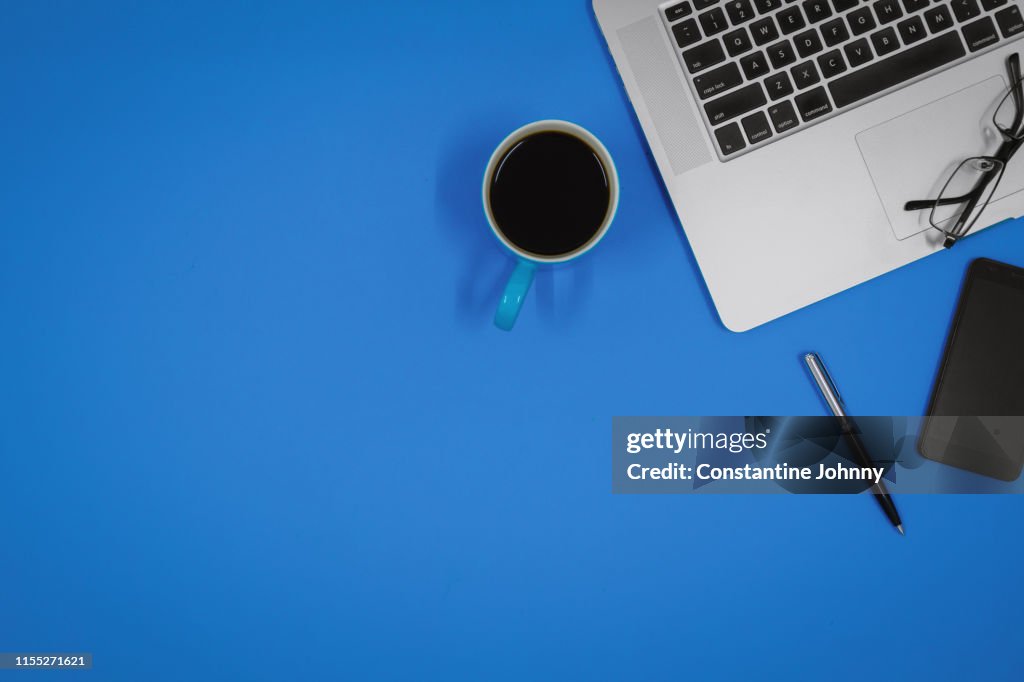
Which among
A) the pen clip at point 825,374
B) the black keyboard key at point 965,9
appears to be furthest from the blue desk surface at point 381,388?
the black keyboard key at point 965,9

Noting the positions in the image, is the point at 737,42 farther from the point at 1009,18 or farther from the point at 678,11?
the point at 1009,18

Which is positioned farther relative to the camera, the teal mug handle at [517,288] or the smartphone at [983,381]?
the smartphone at [983,381]

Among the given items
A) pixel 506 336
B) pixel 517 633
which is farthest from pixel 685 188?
pixel 517 633

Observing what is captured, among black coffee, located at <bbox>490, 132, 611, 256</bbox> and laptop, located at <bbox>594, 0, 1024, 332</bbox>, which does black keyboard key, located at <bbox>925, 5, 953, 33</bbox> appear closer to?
laptop, located at <bbox>594, 0, 1024, 332</bbox>

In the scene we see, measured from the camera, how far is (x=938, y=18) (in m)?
0.66

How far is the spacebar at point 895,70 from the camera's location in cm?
67

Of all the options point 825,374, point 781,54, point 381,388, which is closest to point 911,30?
point 781,54

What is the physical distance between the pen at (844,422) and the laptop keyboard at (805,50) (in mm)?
237

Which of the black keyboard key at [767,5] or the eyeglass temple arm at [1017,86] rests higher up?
the black keyboard key at [767,5]

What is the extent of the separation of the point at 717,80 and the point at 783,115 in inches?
2.8

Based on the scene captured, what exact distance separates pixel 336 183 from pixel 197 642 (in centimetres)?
53

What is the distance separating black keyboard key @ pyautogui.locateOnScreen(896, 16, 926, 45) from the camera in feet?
2.17

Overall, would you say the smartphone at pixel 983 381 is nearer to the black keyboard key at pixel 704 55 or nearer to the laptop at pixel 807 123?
the laptop at pixel 807 123

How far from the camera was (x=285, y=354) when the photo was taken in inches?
29.1
